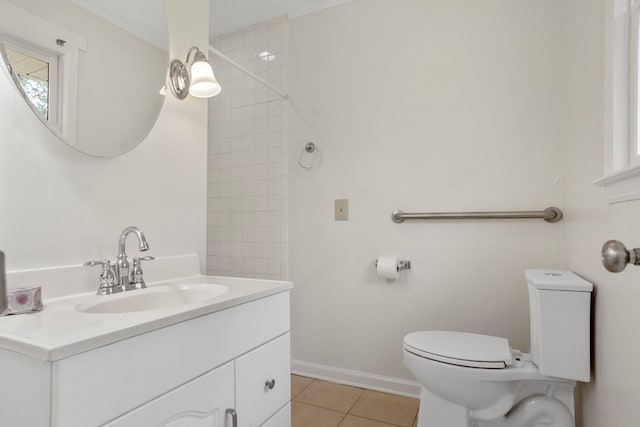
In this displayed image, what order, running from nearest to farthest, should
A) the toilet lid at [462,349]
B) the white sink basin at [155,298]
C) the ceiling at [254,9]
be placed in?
the white sink basin at [155,298], the toilet lid at [462,349], the ceiling at [254,9]

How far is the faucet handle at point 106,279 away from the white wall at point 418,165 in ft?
4.08

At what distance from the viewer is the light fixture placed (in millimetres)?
1327

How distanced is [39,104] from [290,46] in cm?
164

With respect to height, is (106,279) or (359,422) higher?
(106,279)

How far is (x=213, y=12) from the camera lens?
87.7 inches

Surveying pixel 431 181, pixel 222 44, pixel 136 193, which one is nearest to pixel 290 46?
pixel 222 44

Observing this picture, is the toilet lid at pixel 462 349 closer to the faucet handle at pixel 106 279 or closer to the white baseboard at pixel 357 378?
the white baseboard at pixel 357 378

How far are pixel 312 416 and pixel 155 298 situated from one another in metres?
1.06

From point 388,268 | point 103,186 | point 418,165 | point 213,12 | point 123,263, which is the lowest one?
point 388,268

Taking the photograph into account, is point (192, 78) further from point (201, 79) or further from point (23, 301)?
point (23, 301)

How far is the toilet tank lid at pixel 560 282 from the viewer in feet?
3.82

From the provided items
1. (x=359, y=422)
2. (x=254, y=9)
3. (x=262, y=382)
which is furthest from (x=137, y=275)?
(x=254, y=9)

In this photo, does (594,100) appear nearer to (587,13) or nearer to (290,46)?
(587,13)

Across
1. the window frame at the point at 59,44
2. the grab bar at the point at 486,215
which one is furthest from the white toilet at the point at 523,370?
the window frame at the point at 59,44
